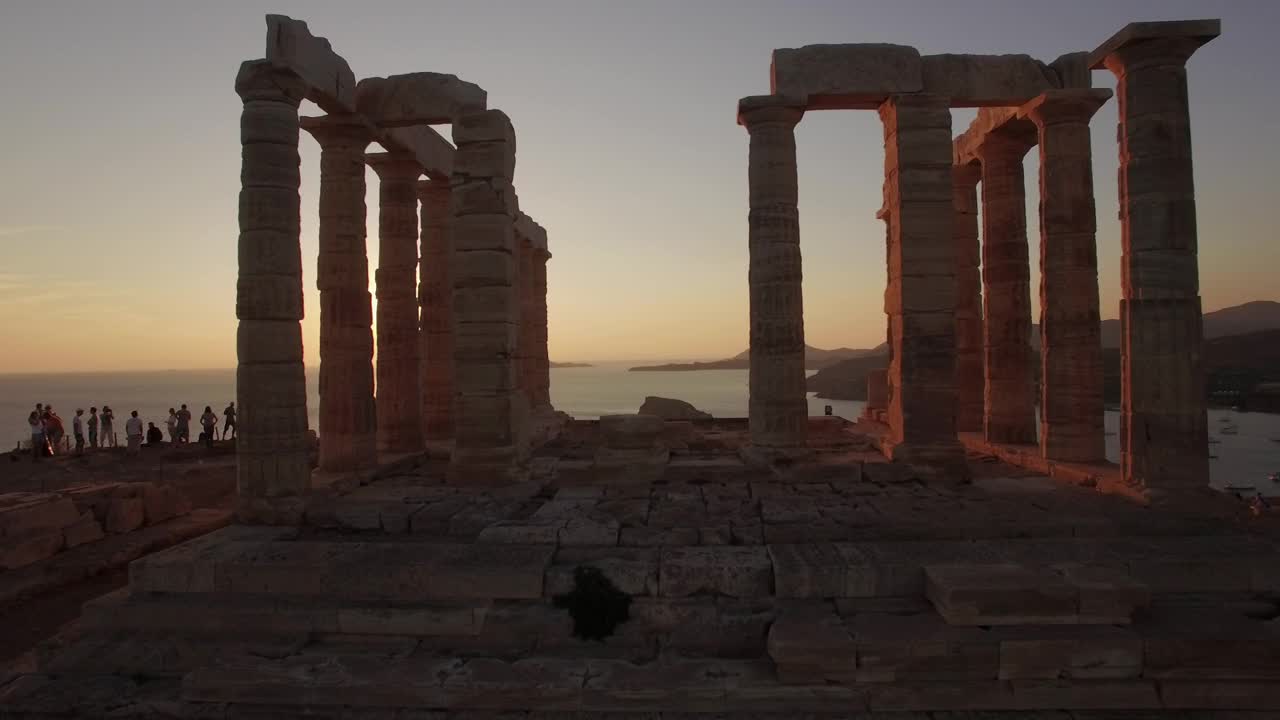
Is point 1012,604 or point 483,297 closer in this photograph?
point 1012,604

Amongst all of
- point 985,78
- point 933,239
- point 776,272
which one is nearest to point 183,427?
point 776,272

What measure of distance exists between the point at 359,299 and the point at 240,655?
870 centimetres

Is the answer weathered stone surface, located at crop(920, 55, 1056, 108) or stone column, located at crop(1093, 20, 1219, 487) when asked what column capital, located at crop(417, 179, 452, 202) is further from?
stone column, located at crop(1093, 20, 1219, 487)

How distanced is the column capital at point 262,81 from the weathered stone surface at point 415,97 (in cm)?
268

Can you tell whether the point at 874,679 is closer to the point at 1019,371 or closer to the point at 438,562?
the point at 438,562

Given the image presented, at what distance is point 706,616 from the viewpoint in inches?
370

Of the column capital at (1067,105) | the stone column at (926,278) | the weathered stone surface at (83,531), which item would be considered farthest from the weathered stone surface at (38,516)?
the column capital at (1067,105)

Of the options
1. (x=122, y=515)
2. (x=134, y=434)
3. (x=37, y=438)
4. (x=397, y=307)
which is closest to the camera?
(x=122, y=515)

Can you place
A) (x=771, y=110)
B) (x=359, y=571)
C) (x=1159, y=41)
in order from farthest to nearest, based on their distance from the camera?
(x=771, y=110) → (x=1159, y=41) → (x=359, y=571)

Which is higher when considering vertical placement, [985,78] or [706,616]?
[985,78]

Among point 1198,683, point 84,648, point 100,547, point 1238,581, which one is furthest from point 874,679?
point 100,547

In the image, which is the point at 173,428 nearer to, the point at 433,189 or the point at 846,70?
the point at 433,189

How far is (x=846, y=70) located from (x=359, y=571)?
1234cm

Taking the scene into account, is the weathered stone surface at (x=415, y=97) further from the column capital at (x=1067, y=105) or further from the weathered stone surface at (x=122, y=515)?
the column capital at (x=1067, y=105)
